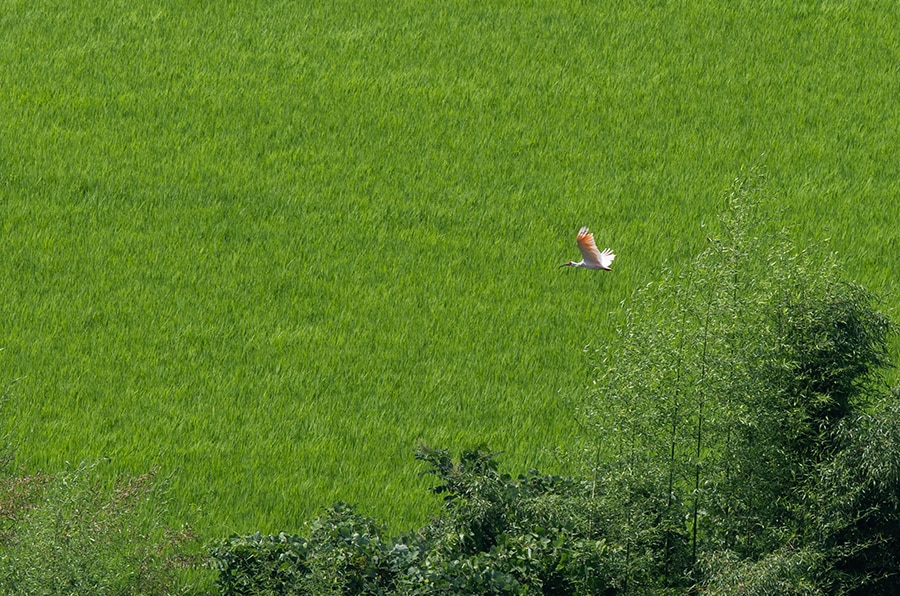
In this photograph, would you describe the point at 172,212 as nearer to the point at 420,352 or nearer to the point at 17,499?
the point at 420,352

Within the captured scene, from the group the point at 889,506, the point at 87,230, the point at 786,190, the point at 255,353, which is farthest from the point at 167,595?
the point at 786,190

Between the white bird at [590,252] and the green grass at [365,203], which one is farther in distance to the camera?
the green grass at [365,203]

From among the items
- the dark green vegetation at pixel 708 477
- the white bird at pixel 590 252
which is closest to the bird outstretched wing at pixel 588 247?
the white bird at pixel 590 252

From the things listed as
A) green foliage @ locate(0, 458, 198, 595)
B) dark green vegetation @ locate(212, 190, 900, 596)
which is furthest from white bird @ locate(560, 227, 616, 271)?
green foliage @ locate(0, 458, 198, 595)

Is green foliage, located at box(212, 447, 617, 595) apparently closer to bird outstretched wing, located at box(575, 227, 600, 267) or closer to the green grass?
bird outstretched wing, located at box(575, 227, 600, 267)

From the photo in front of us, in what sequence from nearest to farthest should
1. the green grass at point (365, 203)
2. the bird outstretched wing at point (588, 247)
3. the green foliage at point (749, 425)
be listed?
the green foliage at point (749, 425), the bird outstretched wing at point (588, 247), the green grass at point (365, 203)

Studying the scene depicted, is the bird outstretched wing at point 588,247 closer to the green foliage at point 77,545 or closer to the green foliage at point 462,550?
the green foliage at point 462,550
